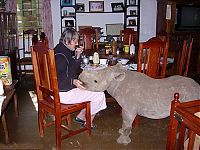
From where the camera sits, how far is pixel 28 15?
5.56 meters

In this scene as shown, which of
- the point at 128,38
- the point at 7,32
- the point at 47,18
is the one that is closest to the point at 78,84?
the point at 128,38

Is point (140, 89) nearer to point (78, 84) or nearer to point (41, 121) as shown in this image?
point (78, 84)

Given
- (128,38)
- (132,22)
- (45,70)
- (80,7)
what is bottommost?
(45,70)

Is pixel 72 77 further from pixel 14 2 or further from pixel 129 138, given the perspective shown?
pixel 14 2

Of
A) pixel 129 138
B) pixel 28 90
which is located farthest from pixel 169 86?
pixel 28 90

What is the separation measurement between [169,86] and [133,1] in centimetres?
393

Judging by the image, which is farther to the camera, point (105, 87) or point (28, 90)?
point (28, 90)

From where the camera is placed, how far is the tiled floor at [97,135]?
8.30ft

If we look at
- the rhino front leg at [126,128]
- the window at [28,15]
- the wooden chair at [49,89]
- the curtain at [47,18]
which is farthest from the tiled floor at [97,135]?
the window at [28,15]

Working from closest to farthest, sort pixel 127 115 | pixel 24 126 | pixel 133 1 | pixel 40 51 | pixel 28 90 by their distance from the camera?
pixel 40 51, pixel 127 115, pixel 24 126, pixel 28 90, pixel 133 1

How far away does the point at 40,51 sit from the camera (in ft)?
7.22

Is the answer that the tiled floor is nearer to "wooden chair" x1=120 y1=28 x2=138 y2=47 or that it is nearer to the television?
"wooden chair" x1=120 y1=28 x2=138 y2=47

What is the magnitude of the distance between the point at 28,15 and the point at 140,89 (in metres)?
4.06

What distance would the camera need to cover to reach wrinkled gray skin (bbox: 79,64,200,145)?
2.21 meters
